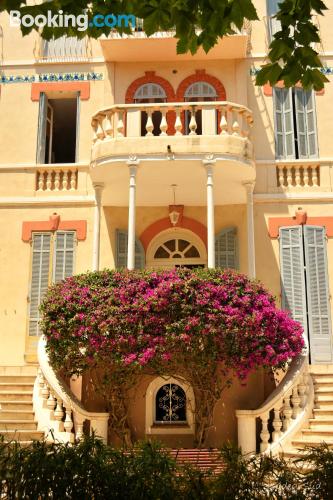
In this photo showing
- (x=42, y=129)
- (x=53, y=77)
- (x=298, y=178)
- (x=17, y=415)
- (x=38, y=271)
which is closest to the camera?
(x=17, y=415)

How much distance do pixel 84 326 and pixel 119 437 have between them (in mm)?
1881

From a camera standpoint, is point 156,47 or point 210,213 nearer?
point 210,213

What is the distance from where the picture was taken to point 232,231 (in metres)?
12.6

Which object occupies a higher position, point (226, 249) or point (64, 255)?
point (226, 249)

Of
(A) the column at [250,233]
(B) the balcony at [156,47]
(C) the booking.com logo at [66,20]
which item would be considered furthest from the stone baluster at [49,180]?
(C) the booking.com logo at [66,20]

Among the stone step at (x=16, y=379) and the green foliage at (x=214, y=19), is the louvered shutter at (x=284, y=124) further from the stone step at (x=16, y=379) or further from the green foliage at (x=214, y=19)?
the green foliage at (x=214, y=19)

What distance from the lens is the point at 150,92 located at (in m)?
13.2

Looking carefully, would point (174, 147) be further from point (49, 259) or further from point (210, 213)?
point (49, 259)

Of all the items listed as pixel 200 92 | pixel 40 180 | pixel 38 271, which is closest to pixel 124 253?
pixel 38 271

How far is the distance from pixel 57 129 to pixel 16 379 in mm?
6727

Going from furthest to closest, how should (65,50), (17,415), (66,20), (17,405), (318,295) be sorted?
1. (65,50)
2. (318,295)
3. (17,405)
4. (17,415)
5. (66,20)

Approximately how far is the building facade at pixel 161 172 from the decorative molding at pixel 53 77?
0.03 metres

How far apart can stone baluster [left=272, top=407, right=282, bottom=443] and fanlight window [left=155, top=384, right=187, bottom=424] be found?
6.18ft

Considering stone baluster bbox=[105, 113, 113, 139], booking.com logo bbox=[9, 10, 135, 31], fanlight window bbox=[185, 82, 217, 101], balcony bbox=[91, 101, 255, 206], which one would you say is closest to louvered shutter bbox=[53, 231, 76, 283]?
balcony bbox=[91, 101, 255, 206]
